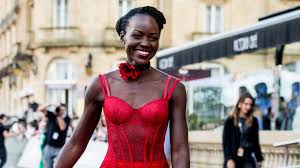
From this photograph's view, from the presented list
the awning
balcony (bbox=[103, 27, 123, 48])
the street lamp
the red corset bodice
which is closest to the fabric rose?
the red corset bodice

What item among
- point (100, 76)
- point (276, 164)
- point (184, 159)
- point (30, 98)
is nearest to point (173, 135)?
point (184, 159)

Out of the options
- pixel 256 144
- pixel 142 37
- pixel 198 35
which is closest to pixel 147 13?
pixel 142 37

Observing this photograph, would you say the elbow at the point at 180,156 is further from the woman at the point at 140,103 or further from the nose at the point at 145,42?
the nose at the point at 145,42

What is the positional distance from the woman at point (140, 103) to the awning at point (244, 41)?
909cm

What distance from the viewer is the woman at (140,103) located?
4195 millimetres

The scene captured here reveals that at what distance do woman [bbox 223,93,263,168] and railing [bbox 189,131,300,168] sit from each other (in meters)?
1.01

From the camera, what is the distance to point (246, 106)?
10727 mm

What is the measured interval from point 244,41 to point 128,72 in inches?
449

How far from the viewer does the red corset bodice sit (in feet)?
13.7

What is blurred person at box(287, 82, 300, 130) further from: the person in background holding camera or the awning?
the person in background holding camera

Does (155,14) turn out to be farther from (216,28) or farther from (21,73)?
(21,73)

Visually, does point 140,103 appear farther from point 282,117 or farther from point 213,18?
point 213,18

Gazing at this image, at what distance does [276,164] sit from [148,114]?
9342mm

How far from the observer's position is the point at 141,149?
421 cm
